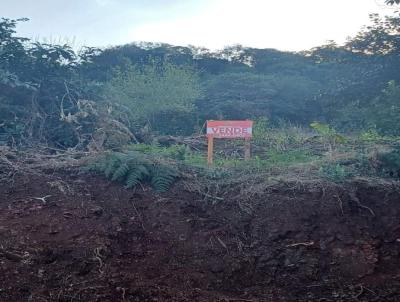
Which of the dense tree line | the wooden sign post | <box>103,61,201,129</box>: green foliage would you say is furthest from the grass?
<box>103,61,201,129</box>: green foliage

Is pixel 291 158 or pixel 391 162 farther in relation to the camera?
pixel 291 158

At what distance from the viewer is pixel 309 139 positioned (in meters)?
7.71

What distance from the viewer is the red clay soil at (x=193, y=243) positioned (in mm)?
3662

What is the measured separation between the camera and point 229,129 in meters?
6.09

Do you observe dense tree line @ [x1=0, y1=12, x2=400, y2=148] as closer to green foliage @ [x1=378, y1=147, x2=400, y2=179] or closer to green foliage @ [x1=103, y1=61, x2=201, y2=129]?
green foliage @ [x1=103, y1=61, x2=201, y2=129]

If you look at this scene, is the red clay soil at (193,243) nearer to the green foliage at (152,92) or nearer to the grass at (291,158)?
the grass at (291,158)

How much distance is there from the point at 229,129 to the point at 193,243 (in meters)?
2.10

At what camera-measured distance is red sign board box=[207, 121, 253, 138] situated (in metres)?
6.04

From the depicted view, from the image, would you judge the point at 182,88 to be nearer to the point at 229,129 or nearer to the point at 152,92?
the point at 152,92

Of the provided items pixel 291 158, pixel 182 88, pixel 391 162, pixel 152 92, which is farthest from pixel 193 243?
pixel 182 88

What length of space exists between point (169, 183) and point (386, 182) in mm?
2282

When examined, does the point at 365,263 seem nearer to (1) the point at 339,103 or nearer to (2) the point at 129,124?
(2) the point at 129,124

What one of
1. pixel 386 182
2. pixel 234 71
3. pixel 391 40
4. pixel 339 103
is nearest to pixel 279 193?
pixel 386 182

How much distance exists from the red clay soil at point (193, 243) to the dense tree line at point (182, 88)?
7.25ft
